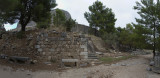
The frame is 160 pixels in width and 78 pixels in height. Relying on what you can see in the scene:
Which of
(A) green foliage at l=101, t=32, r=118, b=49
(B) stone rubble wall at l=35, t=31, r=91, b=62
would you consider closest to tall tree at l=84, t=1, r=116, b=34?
(A) green foliage at l=101, t=32, r=118, b=49

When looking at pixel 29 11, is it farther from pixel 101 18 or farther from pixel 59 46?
pixel 101 18

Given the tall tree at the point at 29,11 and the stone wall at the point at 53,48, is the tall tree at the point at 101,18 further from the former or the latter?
the stone wall at the point at 53,48

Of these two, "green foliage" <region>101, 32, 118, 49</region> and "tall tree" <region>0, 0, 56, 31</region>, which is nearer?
"tall tree" <region>0, 0, 56, 31</region>

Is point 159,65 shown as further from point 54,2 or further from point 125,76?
point 54,2

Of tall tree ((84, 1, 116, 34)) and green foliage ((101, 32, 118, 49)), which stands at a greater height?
tall tree ((84, 1, 116, 34))

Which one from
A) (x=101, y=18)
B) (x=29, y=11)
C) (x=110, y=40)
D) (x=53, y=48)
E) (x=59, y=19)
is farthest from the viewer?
(x=101, y=18)

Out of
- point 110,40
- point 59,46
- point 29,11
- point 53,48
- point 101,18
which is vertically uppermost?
point 101,18

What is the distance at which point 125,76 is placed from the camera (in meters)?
6.52

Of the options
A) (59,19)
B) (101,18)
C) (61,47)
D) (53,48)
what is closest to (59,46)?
(61,47)

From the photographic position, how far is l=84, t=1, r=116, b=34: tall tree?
2145 centimetres

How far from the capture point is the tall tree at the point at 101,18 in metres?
21.5

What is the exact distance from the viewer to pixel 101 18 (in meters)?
21.2

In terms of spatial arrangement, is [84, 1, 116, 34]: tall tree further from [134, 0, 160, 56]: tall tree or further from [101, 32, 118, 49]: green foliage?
[134, 0, 160, 56]: tall tree

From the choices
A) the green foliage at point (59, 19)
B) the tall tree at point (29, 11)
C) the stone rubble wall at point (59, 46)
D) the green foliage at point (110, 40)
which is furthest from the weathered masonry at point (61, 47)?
the green foliage at point (110, 40)
